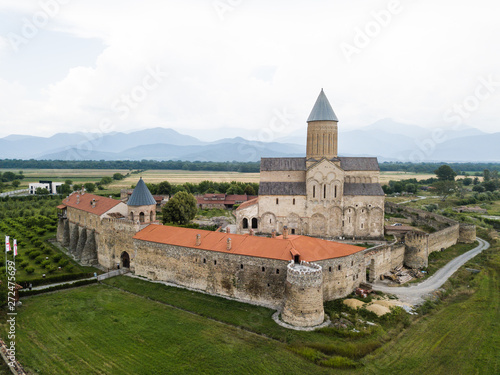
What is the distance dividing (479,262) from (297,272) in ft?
86.1

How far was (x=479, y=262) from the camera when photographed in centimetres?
3597

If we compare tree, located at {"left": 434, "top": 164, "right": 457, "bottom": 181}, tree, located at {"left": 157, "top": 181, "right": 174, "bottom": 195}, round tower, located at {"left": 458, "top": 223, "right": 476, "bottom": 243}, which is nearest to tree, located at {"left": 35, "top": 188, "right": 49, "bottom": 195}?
tree, located at {"left": 157, "top": 181, "right": 174, "bottom": 195}

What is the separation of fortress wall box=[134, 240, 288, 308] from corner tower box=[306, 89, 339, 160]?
23088mm

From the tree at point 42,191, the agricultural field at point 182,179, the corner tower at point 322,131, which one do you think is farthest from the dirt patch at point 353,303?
the agricultural field at point 182,179

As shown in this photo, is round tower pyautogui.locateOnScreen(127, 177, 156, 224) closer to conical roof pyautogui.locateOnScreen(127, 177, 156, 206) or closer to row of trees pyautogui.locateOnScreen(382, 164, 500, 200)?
conical roof pyautogui.locateOnScreen(127, 177, 156, 206)

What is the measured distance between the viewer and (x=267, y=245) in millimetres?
26438

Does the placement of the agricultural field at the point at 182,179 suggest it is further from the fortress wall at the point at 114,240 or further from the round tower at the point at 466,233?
the round tower at the point at 466,233

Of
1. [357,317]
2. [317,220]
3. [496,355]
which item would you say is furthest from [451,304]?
[317,220]

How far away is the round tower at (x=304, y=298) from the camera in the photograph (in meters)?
22.4

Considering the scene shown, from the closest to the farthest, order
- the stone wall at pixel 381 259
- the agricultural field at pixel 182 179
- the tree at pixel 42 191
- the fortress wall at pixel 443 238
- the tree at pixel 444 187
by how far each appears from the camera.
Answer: the stone wall at pixel 381 259
the fortress wall at pixel 443 238
the tree at pixel 444 187
the tree at pixel 42 191
the agricultural field at pixel 182 179

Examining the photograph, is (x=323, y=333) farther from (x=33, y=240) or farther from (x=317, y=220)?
(x=33, y=240)

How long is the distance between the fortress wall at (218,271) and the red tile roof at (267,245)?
466 mm

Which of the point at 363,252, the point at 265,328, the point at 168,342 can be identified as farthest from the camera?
the point at 363,252

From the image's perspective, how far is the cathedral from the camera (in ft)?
139
